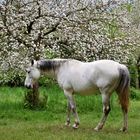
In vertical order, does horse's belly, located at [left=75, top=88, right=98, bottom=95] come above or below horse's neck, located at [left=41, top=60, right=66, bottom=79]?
below

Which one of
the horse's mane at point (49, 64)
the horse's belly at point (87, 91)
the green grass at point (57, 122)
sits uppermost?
the horse's mane at point (49, 64)

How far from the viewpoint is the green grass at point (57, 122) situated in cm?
1009

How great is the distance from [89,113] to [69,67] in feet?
18.1

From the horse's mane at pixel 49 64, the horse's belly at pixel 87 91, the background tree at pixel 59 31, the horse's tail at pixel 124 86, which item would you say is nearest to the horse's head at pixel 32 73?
the horse's mane at pixel 49 64

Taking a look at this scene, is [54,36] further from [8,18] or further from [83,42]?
[8,18]

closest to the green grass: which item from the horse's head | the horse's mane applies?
the horse's head

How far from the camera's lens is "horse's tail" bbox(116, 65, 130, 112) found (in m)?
10.9

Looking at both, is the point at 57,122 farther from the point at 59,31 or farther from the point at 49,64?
the point at 59,31

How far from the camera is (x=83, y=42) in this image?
57.8 feet

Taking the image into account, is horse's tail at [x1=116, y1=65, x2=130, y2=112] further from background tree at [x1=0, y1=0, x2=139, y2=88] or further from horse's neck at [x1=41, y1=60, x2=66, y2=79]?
background tree at [x1=0, y1=0, x2=139, y2=88]

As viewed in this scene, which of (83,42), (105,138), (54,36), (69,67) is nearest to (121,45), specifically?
(83,42)

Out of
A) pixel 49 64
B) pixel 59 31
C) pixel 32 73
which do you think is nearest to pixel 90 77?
pixel 49 64

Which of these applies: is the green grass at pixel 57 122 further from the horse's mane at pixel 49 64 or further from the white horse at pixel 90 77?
the horse's mane at pixel 49 64

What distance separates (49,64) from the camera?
39.7ft
